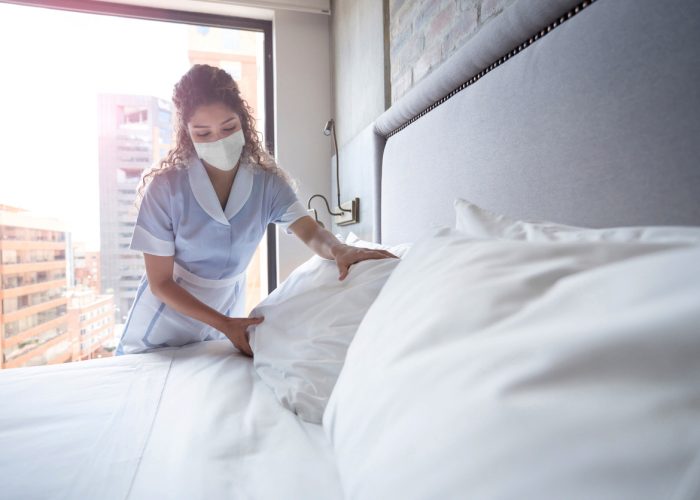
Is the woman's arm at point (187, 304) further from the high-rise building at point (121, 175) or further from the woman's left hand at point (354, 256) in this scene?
the high-rise building at point (121, 175)

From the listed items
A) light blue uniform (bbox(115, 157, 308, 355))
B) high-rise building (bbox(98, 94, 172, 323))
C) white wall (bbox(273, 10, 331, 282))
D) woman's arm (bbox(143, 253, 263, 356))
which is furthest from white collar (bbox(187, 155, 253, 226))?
high-rise building (bbox(98, 94, 172, 323))

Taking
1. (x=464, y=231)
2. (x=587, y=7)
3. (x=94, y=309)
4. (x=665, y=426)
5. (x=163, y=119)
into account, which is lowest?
(x=94, y=309)

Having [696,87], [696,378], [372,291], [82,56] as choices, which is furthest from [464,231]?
[82,56]

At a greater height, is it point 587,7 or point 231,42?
point 231,42

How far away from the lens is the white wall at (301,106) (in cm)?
255

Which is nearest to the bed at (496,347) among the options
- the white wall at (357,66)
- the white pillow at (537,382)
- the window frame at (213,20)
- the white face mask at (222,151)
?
the white pillow at (537,382)

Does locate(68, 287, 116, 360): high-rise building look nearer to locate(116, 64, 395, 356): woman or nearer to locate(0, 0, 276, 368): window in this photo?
locate(0, 0, 276, 368): window

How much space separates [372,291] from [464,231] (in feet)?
0.71

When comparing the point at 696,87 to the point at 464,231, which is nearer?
the point at 696,87

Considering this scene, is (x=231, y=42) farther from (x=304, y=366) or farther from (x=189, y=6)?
(x=304, y=366)

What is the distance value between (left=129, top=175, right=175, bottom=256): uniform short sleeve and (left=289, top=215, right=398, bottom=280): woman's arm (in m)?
0.40

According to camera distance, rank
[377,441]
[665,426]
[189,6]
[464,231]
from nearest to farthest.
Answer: [665,426]
[377,441]
[464,231]
[189,6]

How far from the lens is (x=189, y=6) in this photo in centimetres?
250

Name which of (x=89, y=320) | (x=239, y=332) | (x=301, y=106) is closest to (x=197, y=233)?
(x=239, y=332)
